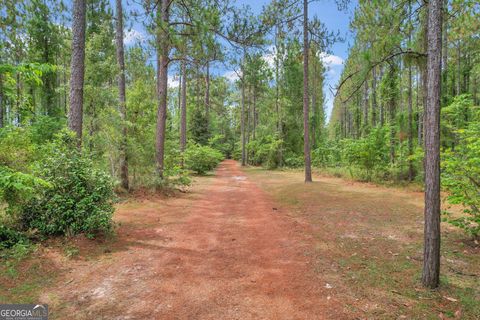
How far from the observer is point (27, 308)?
9.28ft

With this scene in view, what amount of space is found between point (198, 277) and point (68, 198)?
2836mm

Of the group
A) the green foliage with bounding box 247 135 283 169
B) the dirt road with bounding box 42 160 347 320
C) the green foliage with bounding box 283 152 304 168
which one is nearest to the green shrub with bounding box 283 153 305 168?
the green foliage with bounding box 283 152 304 168

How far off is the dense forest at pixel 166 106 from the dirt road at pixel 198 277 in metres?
1.13

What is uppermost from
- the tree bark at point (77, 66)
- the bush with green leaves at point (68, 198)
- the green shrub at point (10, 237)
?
the tree bark at point (77, 66)

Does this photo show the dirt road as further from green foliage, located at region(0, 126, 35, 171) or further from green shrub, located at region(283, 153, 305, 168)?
green shrub, located at region(283, 153, 305, 168)

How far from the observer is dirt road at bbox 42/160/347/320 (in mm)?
2871

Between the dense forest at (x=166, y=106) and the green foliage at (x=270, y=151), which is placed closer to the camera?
the dense forest at (x=166, y=106)

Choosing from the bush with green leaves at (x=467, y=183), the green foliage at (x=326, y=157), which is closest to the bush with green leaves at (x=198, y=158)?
the green foliage at (x=326, y=157)

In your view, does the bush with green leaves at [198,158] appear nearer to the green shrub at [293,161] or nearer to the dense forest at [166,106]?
the dense forest at [166,106]

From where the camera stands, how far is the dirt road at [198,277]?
287 cm

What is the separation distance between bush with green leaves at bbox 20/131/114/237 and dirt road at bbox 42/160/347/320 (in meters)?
0.69

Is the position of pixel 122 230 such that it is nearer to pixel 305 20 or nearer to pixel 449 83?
pixel 305 20

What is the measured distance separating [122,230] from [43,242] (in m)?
1.50

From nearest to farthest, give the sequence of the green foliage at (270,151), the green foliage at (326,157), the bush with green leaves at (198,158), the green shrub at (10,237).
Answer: the green shrub at (10,237)
the bush with green leaves at (198,158)
the green foliage at (326,157)
the green foliage at (270,151)
